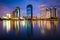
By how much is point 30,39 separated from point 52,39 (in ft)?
1.50

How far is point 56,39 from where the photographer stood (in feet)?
11.9

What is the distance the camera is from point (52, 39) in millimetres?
3656

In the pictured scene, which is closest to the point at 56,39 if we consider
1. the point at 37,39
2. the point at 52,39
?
the point at 52,39

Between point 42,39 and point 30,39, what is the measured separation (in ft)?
0.84

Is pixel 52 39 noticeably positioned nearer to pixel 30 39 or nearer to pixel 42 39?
pixel 42 39

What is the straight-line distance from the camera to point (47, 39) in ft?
12.0

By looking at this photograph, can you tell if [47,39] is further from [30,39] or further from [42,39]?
[30,39]

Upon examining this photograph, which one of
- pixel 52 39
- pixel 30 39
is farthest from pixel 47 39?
pixel 30 39

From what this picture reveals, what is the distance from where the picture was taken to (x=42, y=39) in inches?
145

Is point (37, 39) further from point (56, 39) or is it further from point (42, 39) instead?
point (56, 39)

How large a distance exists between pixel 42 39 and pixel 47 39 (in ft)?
0.34

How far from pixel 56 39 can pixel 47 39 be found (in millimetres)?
184

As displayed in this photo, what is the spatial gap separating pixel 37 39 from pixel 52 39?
32cm

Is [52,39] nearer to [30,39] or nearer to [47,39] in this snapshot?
[47,39]
